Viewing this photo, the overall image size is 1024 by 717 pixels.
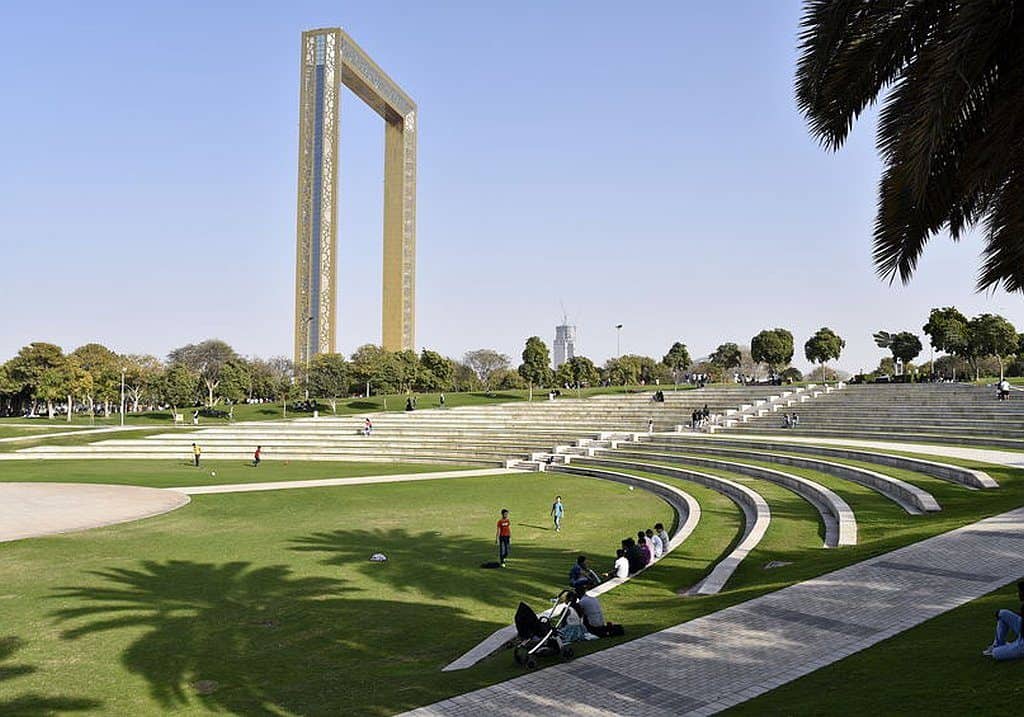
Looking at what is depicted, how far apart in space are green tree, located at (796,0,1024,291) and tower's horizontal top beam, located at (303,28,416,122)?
129109 mm

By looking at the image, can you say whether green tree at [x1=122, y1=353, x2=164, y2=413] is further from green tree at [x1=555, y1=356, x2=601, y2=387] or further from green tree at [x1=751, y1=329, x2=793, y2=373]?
green tree at [x1=751, y1=329, x2=793, y2=373]

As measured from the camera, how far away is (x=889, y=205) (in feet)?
29.2

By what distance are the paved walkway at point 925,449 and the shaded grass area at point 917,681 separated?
696 inches

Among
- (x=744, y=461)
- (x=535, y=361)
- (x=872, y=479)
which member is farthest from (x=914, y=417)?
(x=535, y=361)

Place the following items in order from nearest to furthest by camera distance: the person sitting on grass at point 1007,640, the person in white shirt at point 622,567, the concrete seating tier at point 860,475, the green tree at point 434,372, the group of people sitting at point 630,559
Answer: the person sitting on grass at point 1007,640
the group of people sitting at point 630,559
the person in white shirt at point 622,567
the concrete seating tier at point 860,475
the green tree at point 434,372

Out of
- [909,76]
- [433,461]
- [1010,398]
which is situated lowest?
[433,461]

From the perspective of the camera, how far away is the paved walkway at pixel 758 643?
27.9ft

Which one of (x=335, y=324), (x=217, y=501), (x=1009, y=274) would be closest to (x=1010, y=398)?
(x=1009, y=274)

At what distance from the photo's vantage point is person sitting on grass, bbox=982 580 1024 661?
25.8 feet

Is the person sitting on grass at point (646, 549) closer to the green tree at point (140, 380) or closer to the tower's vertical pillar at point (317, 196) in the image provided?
the green tree at point (140, 380)

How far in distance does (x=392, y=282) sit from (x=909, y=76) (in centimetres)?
13351

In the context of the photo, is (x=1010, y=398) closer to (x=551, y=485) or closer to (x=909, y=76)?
(x=551, y=485)

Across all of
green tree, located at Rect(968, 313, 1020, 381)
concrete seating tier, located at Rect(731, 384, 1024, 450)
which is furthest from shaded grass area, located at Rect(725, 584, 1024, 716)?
green tree, located at Rect(968, 313, 1020, 381)

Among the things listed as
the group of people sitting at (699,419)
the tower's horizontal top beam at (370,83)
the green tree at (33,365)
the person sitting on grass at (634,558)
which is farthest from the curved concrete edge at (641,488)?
the tower's horizontal top beam at (370,83)
